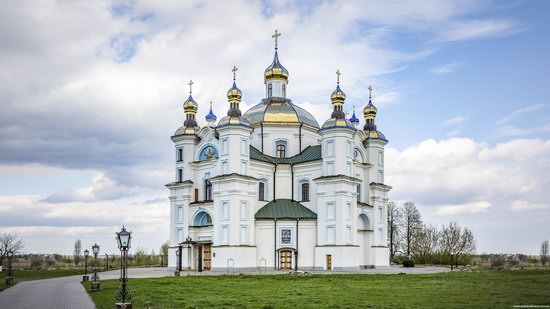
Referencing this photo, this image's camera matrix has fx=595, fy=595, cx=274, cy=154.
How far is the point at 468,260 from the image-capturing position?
72.2 metres

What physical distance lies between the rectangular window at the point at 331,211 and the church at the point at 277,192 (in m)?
0.08

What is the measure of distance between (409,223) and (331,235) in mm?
33831

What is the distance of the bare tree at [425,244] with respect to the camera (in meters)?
73.9

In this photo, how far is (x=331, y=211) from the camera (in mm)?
47500

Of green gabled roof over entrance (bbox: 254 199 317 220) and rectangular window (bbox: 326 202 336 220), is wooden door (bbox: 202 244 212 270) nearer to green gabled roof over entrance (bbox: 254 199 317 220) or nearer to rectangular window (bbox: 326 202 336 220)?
green gabled roof over entrance (bbox: 254 199 317 220)

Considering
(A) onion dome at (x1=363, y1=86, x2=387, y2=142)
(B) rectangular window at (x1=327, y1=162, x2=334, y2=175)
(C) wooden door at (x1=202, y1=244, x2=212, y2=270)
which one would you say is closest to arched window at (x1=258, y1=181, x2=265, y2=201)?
(C) wooden door at (x1=202, y1=244, x2=212, y2=270)

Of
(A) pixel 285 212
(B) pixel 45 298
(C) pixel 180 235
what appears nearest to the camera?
(B) pixel 45 298

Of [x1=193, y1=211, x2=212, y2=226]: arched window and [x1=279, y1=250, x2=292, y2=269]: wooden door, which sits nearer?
[x1=279, y1=250, x2=292, y2=269]: wooden door

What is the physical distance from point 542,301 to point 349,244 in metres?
27.0

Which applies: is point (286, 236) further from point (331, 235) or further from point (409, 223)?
point (409, 223)

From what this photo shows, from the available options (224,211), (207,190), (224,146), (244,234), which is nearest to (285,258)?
(244,234)

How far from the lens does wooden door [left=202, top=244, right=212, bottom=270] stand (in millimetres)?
49312

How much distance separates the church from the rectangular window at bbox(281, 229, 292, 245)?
8 cm

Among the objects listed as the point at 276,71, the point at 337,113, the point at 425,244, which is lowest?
the point at 425,244
